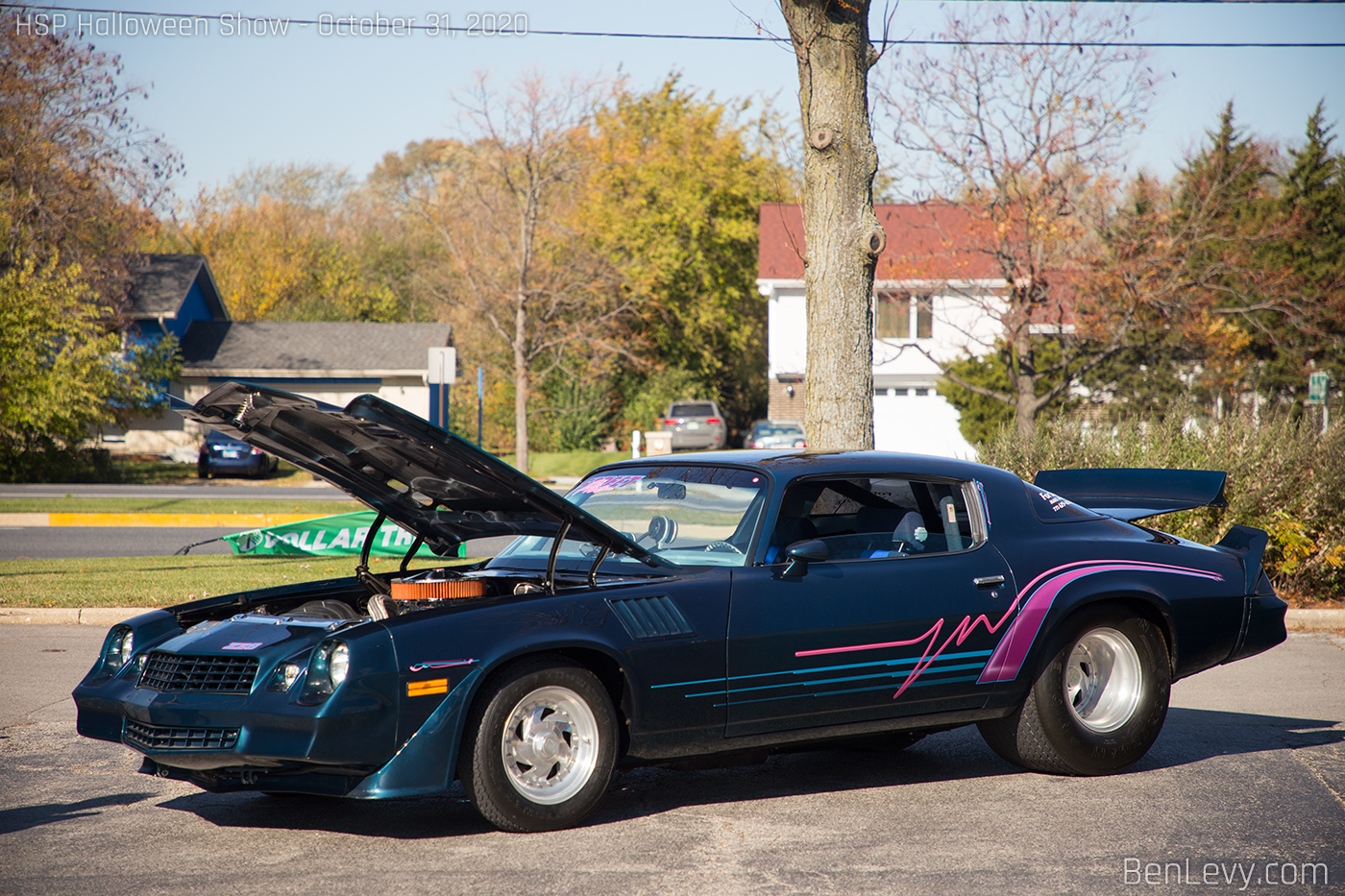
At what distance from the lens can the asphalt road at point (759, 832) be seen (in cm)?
419

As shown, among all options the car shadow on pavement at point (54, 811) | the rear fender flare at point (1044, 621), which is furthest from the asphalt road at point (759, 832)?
the rear fender flare at point (1044, 621)

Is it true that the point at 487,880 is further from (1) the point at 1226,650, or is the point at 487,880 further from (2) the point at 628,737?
(1) the point at 1226,650

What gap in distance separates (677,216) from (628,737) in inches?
1753

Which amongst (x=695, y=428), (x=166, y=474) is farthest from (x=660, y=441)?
(x=166, y=474)

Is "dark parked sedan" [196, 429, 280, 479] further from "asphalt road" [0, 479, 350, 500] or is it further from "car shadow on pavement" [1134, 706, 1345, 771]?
"car shadow on pavement" [1134, 706, 1345, 771]

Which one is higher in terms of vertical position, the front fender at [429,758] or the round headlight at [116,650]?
the round headlight at [116,650]

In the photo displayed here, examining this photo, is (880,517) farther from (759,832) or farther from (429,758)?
(429,758)

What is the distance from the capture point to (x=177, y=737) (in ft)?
14.6

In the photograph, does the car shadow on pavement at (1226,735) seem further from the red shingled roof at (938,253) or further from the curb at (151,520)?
the red shingled roof at (938,253)

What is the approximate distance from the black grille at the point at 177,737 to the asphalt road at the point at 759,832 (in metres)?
0.40

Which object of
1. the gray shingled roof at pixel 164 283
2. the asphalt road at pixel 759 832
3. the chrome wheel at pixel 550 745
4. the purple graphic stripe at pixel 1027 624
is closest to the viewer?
the asphalt road at pixel 759 832

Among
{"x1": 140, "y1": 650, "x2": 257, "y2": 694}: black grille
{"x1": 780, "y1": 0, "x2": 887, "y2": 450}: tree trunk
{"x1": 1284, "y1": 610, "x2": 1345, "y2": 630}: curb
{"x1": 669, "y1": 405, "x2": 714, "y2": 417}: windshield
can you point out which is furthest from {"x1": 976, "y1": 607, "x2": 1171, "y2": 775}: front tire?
{"x1": 669, "y1": 405, "x2": 714, "y2": 417}: windshield

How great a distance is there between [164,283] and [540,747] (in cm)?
4304

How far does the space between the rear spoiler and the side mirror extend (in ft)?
7.13
